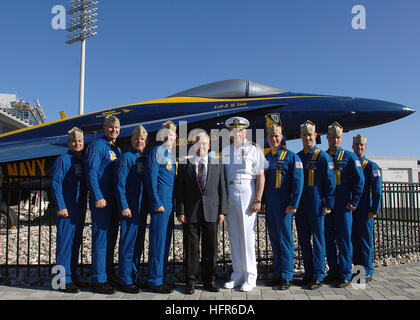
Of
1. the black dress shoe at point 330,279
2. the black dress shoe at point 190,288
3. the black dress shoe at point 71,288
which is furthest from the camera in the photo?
the black dress shoe at point 330,279

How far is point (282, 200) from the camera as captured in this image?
364 centimetres

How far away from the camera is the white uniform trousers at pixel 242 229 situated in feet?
11.6

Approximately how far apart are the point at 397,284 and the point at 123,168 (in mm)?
3936

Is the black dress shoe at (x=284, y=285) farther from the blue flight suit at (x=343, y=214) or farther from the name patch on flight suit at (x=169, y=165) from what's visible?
the name patch on flight suit at (x=169, y=165)

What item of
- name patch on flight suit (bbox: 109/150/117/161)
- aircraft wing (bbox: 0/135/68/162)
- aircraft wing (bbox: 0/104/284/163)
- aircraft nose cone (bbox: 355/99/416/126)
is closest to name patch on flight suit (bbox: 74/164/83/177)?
name patch on flight suit (bbox: 109/150/117/161)

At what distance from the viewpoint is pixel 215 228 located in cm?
352

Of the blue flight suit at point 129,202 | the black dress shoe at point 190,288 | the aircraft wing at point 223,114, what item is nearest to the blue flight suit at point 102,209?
the blue flight suit at point 129,202

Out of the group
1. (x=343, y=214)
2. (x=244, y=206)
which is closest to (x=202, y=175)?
(x=244, y=206)

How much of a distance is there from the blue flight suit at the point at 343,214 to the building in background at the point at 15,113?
46.8 metres

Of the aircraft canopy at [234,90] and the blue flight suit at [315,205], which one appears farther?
the aircraft canopy at [234,90]

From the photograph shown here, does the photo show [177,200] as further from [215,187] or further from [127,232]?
[127,232]

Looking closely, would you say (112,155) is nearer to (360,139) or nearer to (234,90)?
(360,139)
